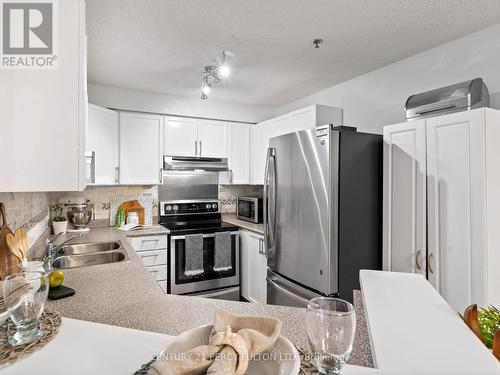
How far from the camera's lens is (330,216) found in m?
2.07

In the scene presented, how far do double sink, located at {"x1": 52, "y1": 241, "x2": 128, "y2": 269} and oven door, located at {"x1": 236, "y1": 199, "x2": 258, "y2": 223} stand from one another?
1.61 meters

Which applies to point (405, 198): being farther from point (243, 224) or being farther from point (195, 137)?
point (195, 137)

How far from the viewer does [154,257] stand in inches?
120

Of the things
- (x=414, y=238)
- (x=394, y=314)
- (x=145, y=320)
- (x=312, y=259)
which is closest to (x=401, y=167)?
(x=414, y=238)

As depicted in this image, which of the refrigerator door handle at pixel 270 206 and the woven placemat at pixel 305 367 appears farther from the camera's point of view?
the refrigerator door handle at pixel 270 206

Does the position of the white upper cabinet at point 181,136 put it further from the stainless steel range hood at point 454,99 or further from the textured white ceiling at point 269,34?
the stainless steel range hood at point 454,99

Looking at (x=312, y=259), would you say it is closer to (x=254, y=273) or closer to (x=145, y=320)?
(x=254, y=273)

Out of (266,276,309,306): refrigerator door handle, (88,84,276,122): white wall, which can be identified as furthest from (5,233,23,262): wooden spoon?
(88,84,276,122): white wall

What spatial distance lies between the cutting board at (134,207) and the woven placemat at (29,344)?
2.67 metres

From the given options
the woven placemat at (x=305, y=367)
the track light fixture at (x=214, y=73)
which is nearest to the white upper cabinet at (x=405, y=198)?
the track light fixture at (x=214, y=73)

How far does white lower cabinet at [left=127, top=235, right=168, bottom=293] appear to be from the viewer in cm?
299

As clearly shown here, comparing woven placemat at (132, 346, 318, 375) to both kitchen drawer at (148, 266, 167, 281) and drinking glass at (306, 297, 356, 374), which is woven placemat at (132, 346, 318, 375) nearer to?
drinking glass at (306, 297, 356, 374)

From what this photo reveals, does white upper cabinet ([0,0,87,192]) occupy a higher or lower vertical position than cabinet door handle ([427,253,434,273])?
higher

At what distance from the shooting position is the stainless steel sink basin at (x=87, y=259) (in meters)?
2.06
